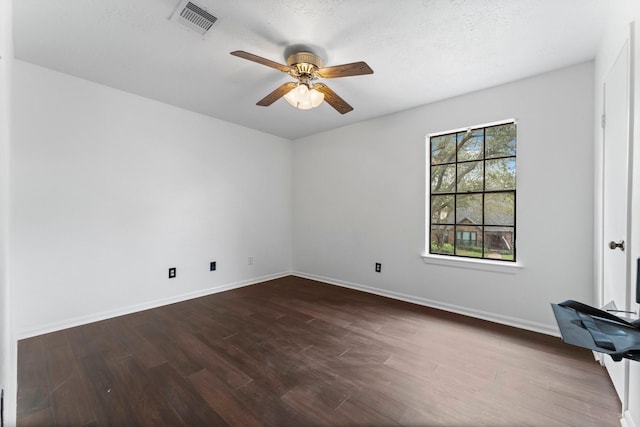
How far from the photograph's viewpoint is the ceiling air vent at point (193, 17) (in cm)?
172

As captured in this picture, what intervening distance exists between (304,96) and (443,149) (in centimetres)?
193

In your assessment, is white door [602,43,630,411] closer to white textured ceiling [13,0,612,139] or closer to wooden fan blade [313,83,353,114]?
white textured ceiling [13,0,612,139]

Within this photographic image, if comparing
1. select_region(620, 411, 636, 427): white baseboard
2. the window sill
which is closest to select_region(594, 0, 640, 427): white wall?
select_region(620, 411, 636, 427): white baseboard

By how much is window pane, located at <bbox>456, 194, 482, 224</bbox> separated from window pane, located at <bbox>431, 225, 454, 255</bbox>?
0.17 meters

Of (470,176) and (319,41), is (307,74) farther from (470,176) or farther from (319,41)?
(470,176)

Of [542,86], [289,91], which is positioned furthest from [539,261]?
[289,91]

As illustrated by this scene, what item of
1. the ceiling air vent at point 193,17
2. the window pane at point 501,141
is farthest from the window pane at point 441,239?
the ceiling air vent at point 193,17

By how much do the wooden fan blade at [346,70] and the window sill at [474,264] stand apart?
87.8 inches

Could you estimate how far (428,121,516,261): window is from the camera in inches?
109

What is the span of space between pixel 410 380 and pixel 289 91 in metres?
2.44

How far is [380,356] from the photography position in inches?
83.0

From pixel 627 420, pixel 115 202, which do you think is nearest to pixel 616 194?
pixel 627 420

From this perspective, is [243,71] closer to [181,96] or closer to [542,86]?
[181,96]

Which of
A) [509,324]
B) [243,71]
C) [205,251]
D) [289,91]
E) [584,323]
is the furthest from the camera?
[205,251]
